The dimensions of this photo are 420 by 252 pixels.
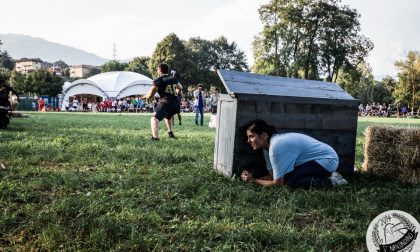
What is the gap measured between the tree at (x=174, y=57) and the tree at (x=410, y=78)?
35.2 meters

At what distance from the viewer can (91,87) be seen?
6106 cm

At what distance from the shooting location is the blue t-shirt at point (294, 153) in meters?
4.54

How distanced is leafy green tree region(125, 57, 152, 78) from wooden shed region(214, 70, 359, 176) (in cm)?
8312

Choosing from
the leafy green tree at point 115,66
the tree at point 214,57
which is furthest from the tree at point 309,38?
the leafy green tree at point 115,66

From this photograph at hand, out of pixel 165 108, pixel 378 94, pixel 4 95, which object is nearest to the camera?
pixel 165 108

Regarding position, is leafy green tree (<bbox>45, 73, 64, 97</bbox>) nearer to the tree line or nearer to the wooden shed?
the tree line

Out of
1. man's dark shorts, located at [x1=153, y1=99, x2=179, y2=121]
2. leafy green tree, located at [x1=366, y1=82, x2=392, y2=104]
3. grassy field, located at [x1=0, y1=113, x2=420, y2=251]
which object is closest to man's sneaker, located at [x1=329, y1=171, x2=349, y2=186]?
grassy field, located at [x1=0, y1=113, x2=420, y2=251]

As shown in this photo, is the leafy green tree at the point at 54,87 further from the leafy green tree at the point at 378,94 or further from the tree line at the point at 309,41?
the leafy green tree at the point at 378,94

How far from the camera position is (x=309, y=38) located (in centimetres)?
4706

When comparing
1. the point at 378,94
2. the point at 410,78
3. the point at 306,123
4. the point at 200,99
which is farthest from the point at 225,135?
the point at 378,94

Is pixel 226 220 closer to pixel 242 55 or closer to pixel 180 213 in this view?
pixel 180 213

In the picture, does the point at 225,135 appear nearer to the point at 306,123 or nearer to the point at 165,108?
the point at 306,123

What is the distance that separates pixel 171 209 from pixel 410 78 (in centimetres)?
6616

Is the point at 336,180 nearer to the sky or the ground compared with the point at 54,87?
nearer to the ground
